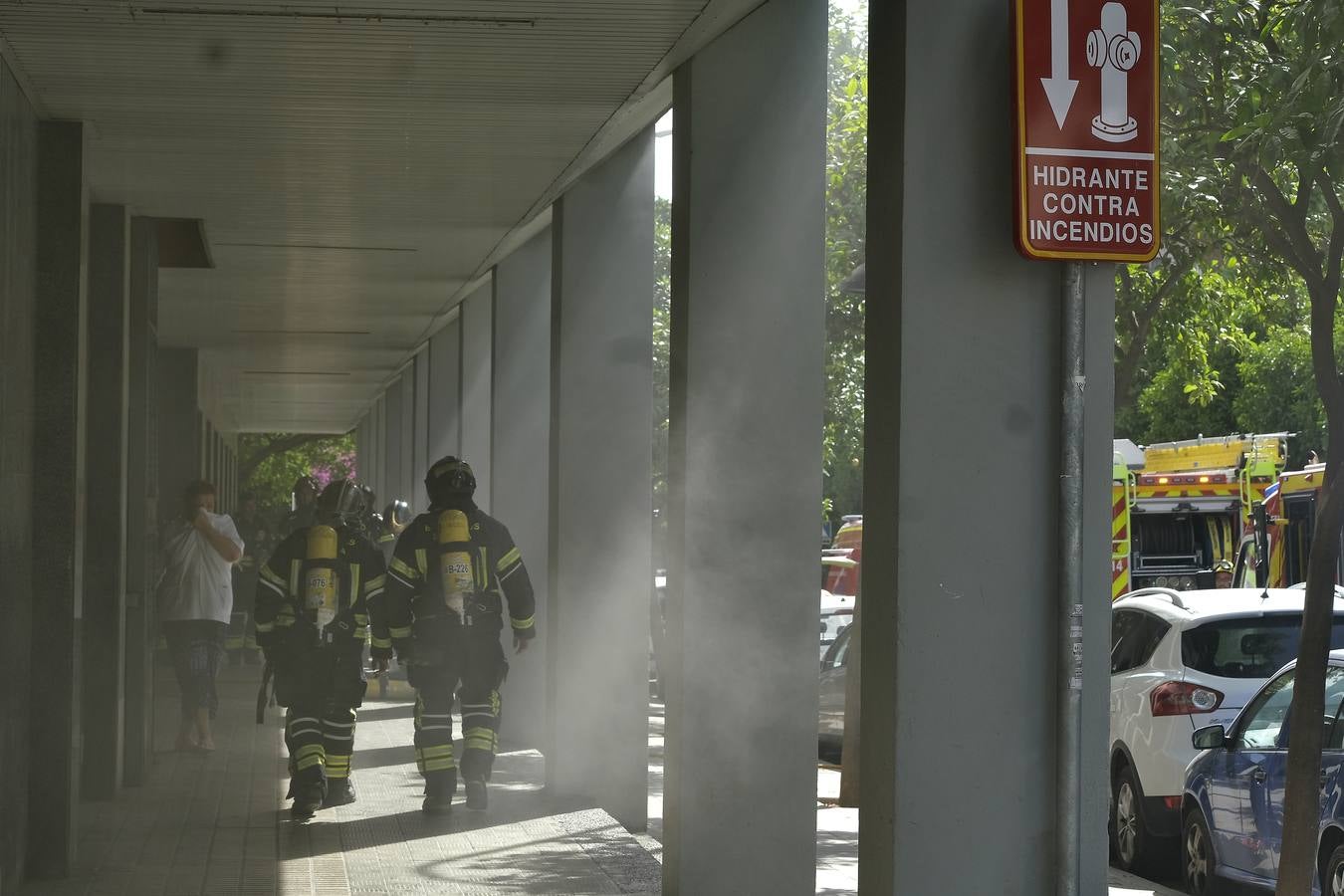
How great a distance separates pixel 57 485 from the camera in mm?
8859

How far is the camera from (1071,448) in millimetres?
5137

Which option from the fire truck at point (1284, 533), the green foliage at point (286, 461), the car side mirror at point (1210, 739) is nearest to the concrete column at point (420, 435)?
the fire truck at point (1284, 533)

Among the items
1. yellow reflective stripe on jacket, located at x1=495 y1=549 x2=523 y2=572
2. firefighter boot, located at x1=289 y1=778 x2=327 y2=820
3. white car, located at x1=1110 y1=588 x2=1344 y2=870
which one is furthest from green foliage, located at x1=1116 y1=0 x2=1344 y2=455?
firefighter boot, located at x1=289 y1=778 x2=327 y2=820

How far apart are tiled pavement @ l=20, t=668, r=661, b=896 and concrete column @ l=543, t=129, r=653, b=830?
0.58 metres

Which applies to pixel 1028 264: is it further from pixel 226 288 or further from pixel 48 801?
pixel 226 288

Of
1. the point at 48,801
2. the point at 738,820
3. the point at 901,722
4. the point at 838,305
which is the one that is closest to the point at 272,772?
the point at 48,801

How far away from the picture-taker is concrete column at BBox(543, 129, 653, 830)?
1090cm

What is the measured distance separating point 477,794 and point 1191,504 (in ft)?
63.9

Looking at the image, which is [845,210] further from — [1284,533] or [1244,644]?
[1244,644]

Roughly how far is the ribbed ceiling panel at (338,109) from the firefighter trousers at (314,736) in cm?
322

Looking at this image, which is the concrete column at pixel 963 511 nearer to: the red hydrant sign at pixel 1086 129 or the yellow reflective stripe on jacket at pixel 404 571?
the red hydrant sign at pixel 1086 129

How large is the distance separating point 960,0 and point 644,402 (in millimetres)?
Result: 6180

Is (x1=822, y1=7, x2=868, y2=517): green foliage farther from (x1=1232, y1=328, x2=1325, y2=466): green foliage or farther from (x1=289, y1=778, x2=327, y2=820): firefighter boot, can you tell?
(x1=1232, y1=328, x2=1325, y2=466): green foliage

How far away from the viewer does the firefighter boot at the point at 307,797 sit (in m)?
10.2
